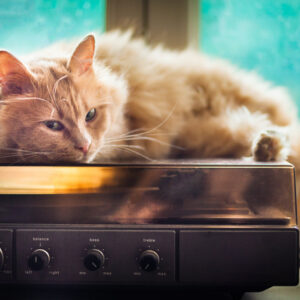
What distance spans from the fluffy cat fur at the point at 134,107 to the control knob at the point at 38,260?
24 centimetres

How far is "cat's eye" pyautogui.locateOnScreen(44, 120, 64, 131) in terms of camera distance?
846 millimetres

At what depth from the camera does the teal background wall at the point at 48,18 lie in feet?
3.98

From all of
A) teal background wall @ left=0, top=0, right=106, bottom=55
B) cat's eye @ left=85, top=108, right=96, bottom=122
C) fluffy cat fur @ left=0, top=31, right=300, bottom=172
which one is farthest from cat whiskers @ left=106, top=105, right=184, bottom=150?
teal background wall @ left=0, top=0, right=106, bottom=55

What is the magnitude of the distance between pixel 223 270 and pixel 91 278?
26 centimetres

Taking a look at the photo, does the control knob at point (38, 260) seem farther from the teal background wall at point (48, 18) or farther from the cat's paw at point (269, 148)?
the teal background wall at point (48, 18)

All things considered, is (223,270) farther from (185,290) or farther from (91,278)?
(91,278)

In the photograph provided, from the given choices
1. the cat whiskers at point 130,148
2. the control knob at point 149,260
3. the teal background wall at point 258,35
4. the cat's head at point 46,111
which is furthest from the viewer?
the teal background wall at point 258,35

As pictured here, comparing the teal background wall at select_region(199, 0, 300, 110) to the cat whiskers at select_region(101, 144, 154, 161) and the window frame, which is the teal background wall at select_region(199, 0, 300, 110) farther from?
the cat whiskers at select_region(101, 144, 154, 161)

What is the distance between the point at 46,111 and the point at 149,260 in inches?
16.7

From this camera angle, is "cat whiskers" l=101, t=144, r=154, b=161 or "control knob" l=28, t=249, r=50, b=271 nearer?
"control knob" l=28, t=249, r=50, b=271

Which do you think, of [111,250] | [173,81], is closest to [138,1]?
[173,81]

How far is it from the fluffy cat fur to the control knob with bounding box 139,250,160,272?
0.98 ft

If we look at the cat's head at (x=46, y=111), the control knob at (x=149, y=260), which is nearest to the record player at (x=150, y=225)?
the control knob at (x=149, y=260)

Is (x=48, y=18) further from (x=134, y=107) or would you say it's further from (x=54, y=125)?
(x=54, y=125)
